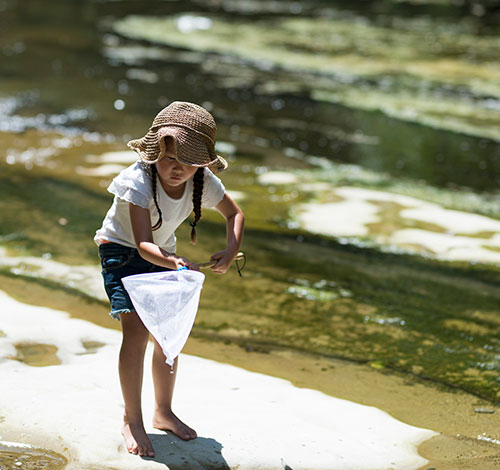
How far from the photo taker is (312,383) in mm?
3236

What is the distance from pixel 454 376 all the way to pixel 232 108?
5787mm

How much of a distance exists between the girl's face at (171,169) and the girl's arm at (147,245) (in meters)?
0.13

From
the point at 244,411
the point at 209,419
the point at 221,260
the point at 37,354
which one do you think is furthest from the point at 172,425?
the point at 37,354

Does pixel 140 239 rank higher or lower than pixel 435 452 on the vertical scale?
higher

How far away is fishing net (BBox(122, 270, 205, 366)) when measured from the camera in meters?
2.39

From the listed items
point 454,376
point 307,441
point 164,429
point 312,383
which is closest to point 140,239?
point 164,429

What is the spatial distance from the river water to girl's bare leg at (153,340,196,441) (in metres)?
0.92

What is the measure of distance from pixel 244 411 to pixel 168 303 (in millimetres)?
701

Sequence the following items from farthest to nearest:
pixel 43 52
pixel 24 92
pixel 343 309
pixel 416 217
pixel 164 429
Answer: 1. pixel 43 52
2. pixel 24 92
3. pixel 416 217
4. pixel 343 309
5. pixel 164 429

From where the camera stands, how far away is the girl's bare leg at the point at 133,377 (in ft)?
8.34

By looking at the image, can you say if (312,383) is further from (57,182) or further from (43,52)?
(43,52)

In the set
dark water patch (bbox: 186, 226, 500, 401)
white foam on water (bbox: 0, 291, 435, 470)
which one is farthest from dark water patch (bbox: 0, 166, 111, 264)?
white foam on water (bbox: 0, 291, 435, 470)

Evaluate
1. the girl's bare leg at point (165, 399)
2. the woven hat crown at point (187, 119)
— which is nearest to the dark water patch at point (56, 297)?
the girl's bare leg at point (165, 399)

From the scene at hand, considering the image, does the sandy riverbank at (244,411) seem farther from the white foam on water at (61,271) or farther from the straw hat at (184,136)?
the straw hat at (184,136)
